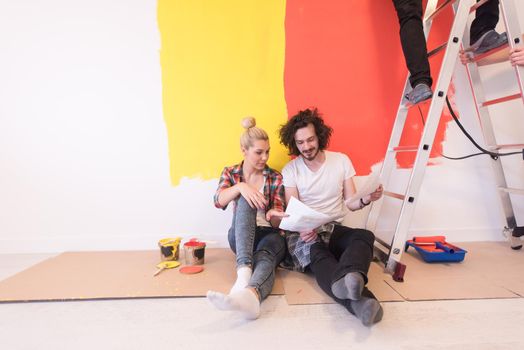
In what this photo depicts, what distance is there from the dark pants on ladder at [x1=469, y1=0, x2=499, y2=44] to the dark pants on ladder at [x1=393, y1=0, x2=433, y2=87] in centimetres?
39

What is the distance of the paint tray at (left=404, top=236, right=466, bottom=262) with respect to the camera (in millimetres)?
1423

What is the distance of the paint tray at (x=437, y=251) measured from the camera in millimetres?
1423

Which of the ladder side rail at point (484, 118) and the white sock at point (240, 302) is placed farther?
the ladder side rail at point (484, 118)

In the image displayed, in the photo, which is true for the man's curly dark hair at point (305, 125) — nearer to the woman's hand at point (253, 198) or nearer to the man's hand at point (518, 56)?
the woman's hand at point (253, 198)

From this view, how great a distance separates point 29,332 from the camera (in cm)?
90

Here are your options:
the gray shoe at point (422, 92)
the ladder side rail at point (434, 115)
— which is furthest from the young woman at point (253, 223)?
the gray shoe at point (422, 92)

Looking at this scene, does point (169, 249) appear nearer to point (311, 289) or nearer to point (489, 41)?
point (311, 289)

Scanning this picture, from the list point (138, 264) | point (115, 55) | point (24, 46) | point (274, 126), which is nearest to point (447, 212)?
point (274, 126)

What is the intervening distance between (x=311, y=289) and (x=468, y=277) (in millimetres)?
689

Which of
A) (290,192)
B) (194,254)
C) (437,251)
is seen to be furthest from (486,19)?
(194,254)

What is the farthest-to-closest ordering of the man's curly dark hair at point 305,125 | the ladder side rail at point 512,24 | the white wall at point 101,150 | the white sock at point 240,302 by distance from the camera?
the white wall at point 101,150 < the man's curly dark hair at point 305,125 < the ladder side rail at point 512,24 < the white sock at point 240,302

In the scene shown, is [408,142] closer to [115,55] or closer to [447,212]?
[447,212]

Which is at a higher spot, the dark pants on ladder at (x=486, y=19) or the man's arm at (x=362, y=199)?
the dark pants on ladder at (x=486, y=19)

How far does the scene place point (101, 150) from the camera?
68.6 inches
